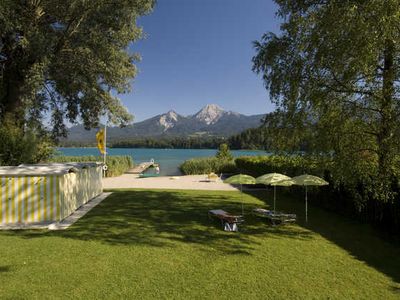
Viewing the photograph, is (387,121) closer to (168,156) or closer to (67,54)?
(67,54)

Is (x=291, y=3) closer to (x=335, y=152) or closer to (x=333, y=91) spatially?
(x=333, y=91)

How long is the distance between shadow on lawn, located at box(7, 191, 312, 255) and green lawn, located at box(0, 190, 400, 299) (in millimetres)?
29

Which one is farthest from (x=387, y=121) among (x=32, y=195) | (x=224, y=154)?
(x=224, y=154)

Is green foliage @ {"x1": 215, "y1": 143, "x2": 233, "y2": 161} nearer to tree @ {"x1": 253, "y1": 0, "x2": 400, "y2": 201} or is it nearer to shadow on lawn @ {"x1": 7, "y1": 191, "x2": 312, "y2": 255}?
shadow on lawn @ {"x1": 7, "y1": 191, "x2": 312, "y2": 255}

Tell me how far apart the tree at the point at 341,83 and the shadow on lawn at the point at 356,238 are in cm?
126

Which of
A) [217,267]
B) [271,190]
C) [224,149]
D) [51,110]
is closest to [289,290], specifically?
[217,267]

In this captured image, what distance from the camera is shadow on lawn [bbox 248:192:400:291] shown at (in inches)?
258

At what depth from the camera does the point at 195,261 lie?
6.23m

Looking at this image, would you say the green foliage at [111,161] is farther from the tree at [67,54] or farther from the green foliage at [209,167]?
the tree at [67,54]

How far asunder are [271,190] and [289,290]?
42.1 feet

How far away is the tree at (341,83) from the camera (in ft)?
24.4

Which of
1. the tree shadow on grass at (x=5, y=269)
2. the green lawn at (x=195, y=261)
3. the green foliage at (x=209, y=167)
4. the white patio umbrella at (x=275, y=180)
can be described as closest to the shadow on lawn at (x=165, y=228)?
the green lawn at (x=195, y=261)

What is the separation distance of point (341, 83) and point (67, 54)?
12.0 metres

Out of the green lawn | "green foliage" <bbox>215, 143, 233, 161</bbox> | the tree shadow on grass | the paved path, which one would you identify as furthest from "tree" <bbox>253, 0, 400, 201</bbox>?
"green foliage" <bbox>215, 143, 233, 161</bbox>
